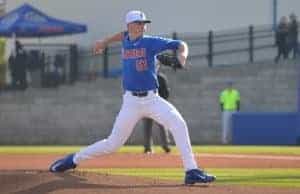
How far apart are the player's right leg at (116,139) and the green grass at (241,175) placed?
1.71m

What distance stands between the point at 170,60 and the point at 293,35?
18150 millimetres

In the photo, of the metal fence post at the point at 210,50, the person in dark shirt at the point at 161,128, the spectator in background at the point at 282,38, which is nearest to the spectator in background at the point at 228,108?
the metal fence post at the point at 210,50

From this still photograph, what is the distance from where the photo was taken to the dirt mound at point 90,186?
34.5 ft

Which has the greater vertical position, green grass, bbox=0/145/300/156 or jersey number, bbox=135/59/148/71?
jersey number, bbox=135/59/148/71

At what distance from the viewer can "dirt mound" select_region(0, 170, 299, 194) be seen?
1052 centimetres

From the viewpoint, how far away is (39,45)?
102 ft

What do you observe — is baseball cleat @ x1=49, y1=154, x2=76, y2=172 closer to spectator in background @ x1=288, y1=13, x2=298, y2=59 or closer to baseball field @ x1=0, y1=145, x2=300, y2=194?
baseball field @ x1=0, y1=145, x2=300, y2=194

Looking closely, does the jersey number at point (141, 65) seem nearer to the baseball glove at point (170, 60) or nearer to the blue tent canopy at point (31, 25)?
the baseball glove at point (170, 60)

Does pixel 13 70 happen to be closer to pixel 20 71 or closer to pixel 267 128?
pixel 20 71

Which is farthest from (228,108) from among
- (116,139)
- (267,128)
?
(116,139)

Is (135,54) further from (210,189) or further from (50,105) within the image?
(50,105)

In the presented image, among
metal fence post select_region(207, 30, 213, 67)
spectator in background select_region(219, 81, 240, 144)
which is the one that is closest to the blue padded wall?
spectator in background select_region(219, 81, 240, 144)

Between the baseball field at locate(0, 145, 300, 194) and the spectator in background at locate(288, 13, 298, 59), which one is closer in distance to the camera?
the baseball field at locate(0, 145, 300, 194)

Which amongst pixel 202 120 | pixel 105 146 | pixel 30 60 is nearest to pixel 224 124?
pixel 202 120
